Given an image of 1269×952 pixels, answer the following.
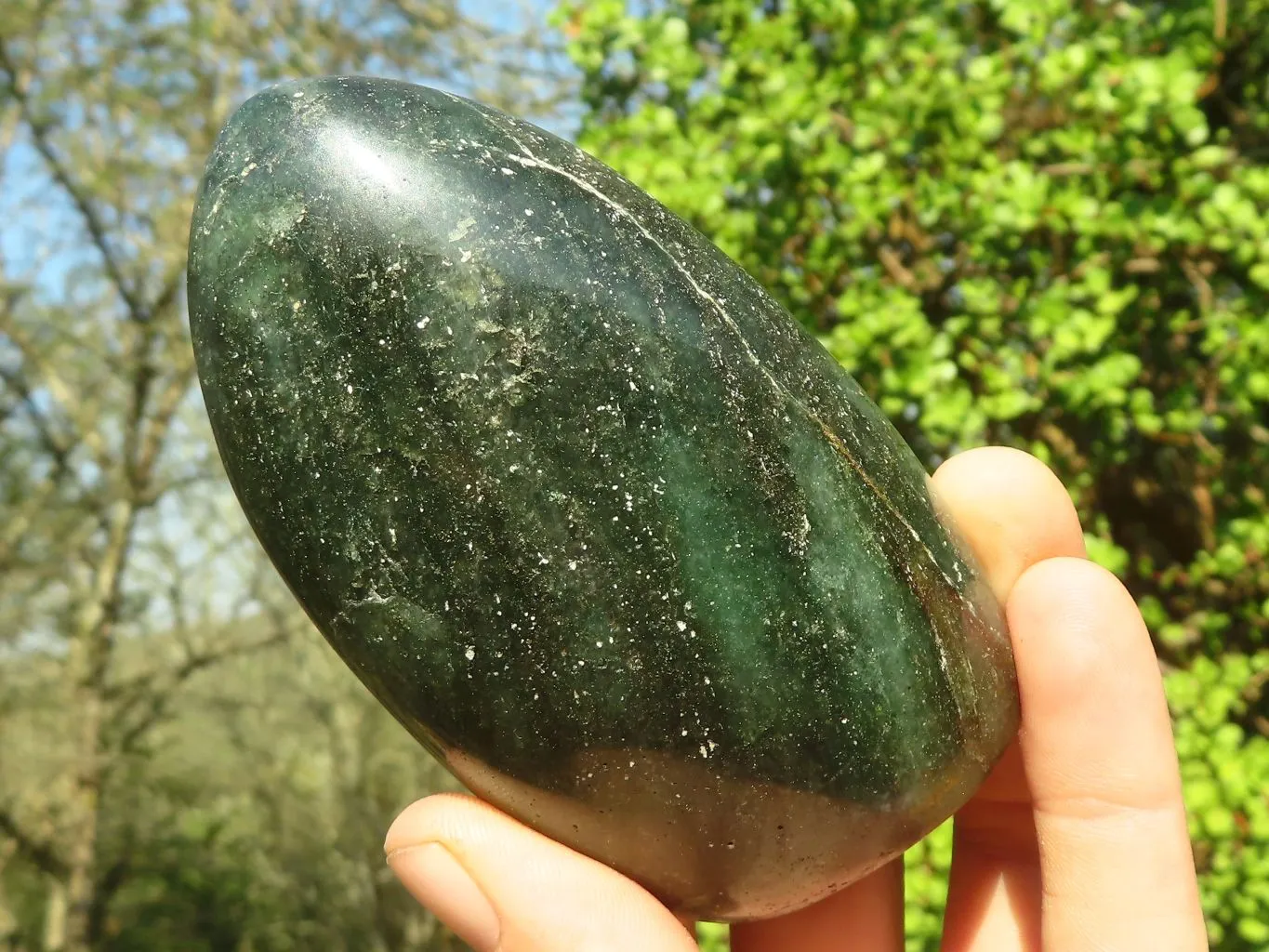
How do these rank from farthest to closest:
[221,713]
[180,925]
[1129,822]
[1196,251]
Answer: [180,925]
[221,713]
[1196,251]
[1129,822]

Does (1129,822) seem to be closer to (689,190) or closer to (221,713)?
(689,190)

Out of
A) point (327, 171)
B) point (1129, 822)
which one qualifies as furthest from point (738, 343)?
point (1129, 822)

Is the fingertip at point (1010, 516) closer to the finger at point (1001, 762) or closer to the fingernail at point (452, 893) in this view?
the finger at point (1001, 762)

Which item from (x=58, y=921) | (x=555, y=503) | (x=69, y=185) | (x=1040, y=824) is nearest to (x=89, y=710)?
(x=58, y=921)

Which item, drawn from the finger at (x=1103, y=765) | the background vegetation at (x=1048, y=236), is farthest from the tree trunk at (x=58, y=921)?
the finger at (x=1103, y=765)

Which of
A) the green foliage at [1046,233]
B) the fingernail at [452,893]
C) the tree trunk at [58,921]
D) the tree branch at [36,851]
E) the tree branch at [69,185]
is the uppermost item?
the tree branch at [69,185]

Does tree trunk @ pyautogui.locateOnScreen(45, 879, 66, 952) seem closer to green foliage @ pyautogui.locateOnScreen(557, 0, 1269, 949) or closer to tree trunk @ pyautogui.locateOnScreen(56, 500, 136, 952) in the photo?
tree trunk @ pyautogui.locateOnScreen(56, 500, 136, 952)

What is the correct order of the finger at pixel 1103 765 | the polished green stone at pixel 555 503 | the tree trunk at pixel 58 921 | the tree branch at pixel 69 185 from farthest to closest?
the tree trunk at pixel 58 921, the tree branch at pixel 69 185, the finger at pixel 1103 765, the polished green stone at pixel 555 503
